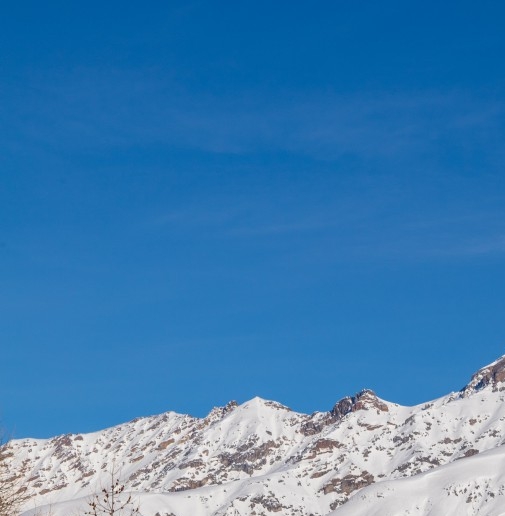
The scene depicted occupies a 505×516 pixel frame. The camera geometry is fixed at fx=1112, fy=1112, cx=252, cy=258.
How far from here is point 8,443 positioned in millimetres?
35938

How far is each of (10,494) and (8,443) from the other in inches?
82.0

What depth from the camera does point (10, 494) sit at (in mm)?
34375
